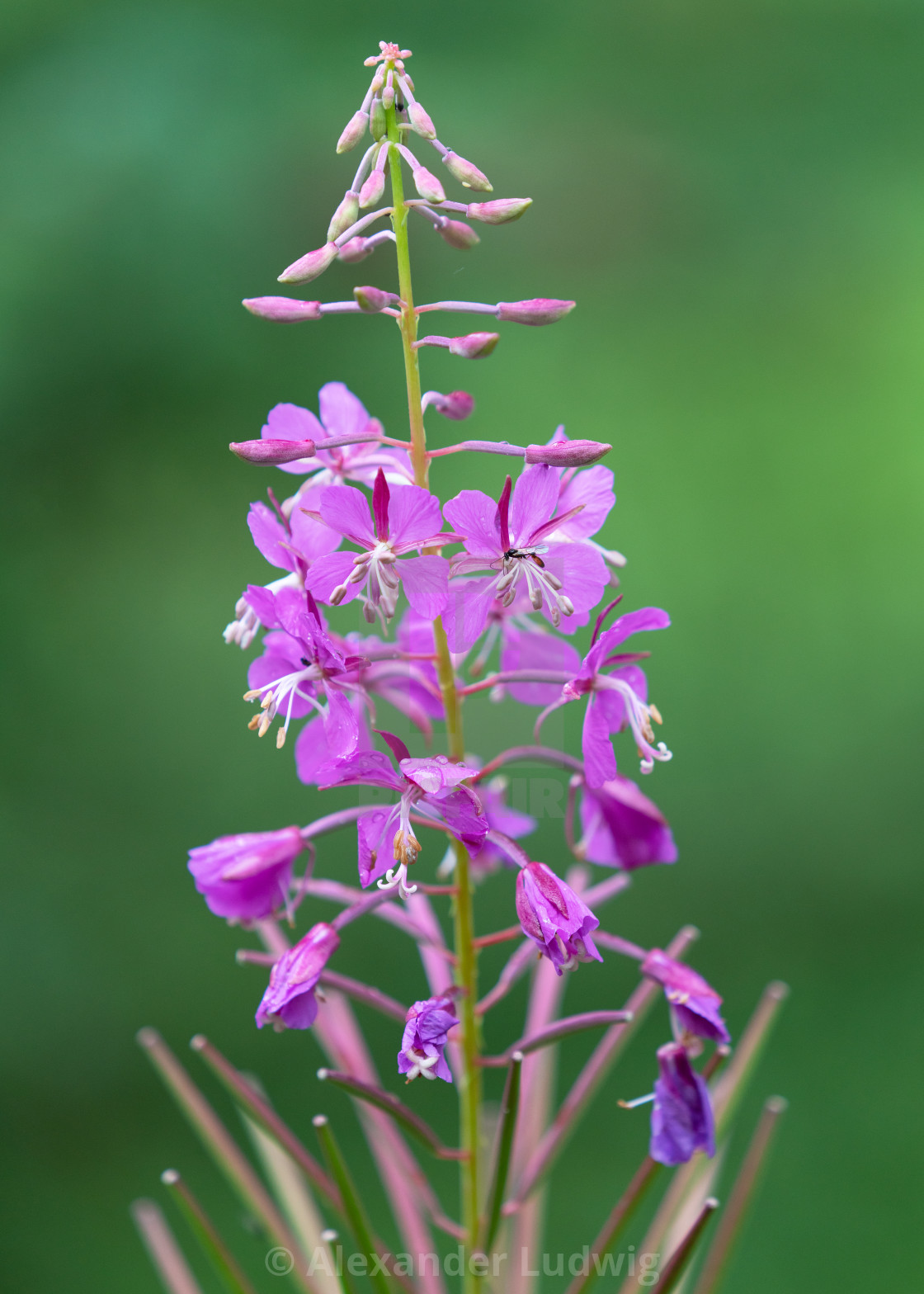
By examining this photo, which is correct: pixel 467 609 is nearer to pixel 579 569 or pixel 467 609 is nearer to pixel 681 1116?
pixel 579 569

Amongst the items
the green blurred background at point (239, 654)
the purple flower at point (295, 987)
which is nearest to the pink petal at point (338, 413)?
the purple flower at point (295, 987)

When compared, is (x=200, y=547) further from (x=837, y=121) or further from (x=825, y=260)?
(x=837, y=121)

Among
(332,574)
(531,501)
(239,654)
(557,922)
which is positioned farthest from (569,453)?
(239,654)

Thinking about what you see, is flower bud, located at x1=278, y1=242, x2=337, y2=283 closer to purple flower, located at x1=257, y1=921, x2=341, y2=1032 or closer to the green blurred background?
purple flower, located at x1=257, y1=921, x2=341, y2=1032

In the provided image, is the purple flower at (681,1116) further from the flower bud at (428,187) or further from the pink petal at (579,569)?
the flower bud at (428,187)

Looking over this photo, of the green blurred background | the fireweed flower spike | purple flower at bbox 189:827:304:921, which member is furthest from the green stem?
the green blurred background

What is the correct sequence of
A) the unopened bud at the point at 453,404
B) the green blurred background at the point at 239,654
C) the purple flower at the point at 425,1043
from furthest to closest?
the green blurred background at the point at 239,654 → the unopened bud at the point at 453,404 → the purple flower at the point at 425,1043
